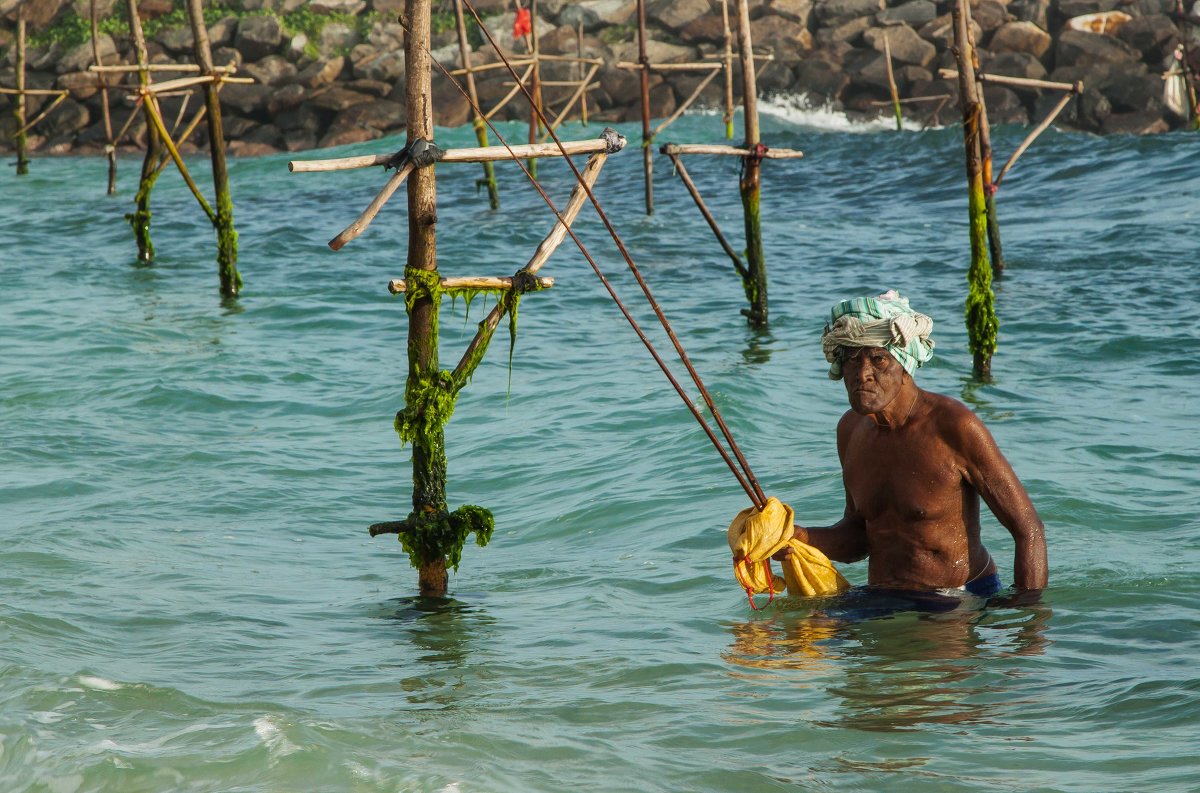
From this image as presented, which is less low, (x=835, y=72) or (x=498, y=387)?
(x=835, y=72)

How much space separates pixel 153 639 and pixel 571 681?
182 cm

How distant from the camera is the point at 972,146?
1020 centimetres

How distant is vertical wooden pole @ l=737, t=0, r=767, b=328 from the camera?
36.9ft

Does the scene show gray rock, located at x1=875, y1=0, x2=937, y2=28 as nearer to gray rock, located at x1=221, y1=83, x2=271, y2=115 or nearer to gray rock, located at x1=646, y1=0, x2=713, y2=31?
gray rock, located at x1=646, y1=0, x2=713, y2=31

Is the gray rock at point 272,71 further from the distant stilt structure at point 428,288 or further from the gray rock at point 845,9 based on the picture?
the distant stilt structure at point 428,288

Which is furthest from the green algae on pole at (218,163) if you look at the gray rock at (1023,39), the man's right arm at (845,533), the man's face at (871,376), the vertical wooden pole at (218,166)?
the gray rock at (1023,39)

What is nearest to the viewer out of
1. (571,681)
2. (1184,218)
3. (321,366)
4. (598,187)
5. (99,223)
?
(571,681)

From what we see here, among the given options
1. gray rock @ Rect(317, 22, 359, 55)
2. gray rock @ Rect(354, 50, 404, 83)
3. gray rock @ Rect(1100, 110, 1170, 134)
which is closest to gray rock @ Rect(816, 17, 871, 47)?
gray rock @ Rect(1100, 110, 1170, 134)

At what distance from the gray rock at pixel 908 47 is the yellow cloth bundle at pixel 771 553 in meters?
26.7

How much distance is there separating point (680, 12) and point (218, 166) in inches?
858

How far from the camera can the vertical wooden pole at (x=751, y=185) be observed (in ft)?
36.9

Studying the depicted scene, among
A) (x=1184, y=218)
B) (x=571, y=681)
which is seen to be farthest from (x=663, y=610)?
(x=1184, y=218)

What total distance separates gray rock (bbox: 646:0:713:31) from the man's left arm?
97.9 feet

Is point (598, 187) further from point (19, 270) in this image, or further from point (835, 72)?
point (835, 72)
